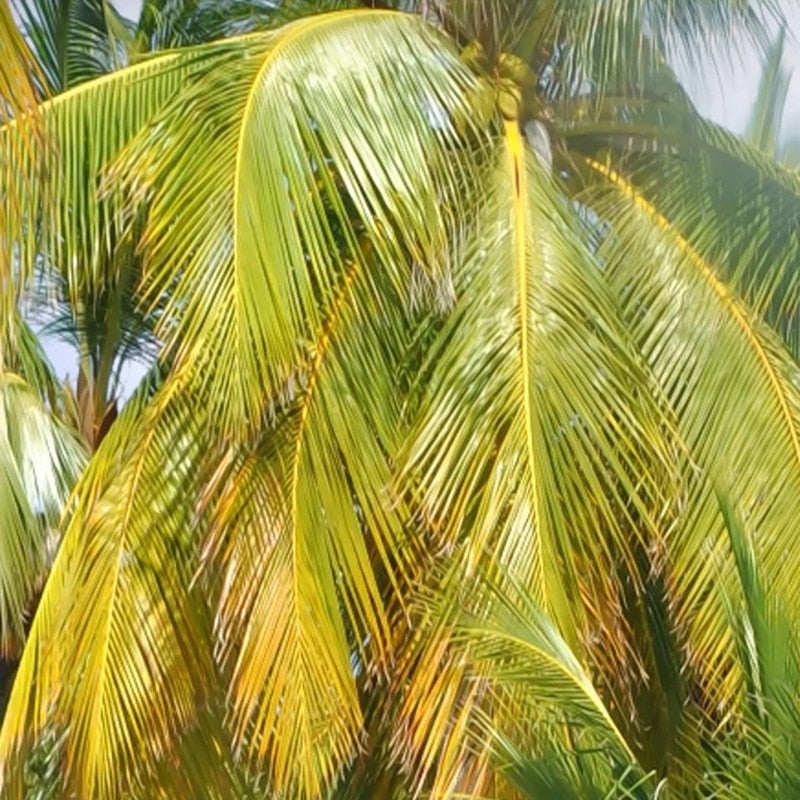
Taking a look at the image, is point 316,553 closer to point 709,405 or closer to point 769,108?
point 709,405

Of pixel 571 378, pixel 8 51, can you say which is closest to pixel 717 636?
pixel 571 378

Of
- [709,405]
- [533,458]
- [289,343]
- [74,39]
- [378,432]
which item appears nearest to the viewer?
[289,343]

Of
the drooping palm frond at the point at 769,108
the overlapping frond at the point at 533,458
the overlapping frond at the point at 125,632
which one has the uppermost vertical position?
the drooping palm frond at the point at 769,108

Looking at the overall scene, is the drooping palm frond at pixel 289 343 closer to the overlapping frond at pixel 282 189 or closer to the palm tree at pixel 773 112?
the overlapping frond at pixel 282 189

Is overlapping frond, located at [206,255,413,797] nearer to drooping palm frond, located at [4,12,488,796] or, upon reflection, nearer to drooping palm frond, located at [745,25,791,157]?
drooping palm frond, located at [4,12,488,796]

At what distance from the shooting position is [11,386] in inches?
275

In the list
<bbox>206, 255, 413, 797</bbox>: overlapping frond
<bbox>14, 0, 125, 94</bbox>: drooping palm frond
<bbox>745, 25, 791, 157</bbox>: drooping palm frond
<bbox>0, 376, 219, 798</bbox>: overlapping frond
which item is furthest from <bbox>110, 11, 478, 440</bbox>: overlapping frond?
<bbox>14, 0, 125, 94</bbox>: drooping palm frond

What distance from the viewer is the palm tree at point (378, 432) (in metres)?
4.46

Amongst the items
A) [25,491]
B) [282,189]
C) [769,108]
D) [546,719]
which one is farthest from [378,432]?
[769,108]

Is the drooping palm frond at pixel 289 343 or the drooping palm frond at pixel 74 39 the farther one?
the drooping palm frond at pixel 74 39

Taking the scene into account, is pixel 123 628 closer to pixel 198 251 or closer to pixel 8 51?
Result: pixel 198 251

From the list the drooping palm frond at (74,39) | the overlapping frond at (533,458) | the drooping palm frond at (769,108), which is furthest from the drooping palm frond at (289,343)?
the drooping palm frond at (74,39)

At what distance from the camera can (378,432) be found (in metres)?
4.82

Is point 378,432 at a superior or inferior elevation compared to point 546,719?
inferior
